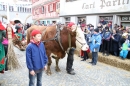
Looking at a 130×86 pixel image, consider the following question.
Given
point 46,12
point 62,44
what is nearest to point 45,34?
point 62,44

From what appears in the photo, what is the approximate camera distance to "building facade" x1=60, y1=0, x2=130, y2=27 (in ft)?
34.5

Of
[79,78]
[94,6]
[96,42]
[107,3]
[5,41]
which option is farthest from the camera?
[94,6]

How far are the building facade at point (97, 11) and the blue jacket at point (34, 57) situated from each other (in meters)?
8.23

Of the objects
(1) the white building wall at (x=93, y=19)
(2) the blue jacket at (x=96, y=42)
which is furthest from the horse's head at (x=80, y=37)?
(1) the white building wall at (x=93, y=19)

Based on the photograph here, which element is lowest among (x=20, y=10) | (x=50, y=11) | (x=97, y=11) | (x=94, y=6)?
(x=97, y=11)

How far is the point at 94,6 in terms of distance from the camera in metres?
12.7

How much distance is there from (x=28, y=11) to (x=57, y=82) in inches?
1540

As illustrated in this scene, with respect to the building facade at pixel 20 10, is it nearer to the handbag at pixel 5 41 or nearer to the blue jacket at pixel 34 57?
the handbag at pixel 5 41

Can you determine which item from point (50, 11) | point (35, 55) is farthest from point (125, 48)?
point (50, 11)

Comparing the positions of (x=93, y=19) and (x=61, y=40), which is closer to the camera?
(x=61, y=40)

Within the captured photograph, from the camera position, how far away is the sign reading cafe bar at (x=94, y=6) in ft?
34.3

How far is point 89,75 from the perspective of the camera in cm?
581

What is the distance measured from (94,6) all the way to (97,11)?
60 centimetres

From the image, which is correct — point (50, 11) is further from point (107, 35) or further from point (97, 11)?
point (107, 35)
